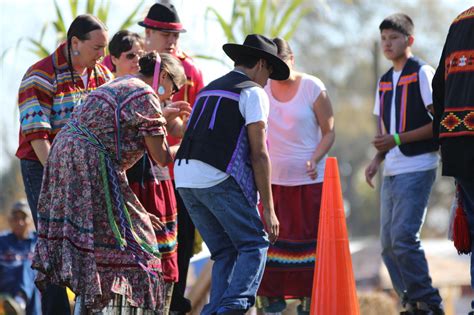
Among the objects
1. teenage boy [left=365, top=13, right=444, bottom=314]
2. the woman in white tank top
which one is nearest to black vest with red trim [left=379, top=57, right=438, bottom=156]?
teenage boy [left=365, top=13, right=444, bottom=314]

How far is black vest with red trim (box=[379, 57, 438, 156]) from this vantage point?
805cm

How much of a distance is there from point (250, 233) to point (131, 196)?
787 mm

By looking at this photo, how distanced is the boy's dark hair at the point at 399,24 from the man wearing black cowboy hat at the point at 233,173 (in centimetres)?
188

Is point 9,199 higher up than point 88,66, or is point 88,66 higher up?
point 88,66

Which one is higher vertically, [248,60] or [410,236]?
[248,60]

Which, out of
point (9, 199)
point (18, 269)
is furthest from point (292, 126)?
point (9, 199)

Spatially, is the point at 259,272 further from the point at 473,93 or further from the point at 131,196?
the point at 473,93

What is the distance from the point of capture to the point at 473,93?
6.27 metres

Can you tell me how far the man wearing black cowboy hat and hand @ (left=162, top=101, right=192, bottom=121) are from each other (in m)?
0.31

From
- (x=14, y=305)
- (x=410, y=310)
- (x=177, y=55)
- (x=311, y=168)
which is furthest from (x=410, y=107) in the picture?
(x=14, y=305)

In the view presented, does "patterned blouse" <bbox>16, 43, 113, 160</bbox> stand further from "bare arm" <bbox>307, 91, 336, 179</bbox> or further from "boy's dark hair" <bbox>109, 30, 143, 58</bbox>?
"bare arm" <bbox>307, 91, 336, 179</bbox>

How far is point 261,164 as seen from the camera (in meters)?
6.70

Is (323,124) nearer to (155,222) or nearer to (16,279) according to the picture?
(155,222)

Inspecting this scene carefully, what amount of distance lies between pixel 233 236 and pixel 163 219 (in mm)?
701
